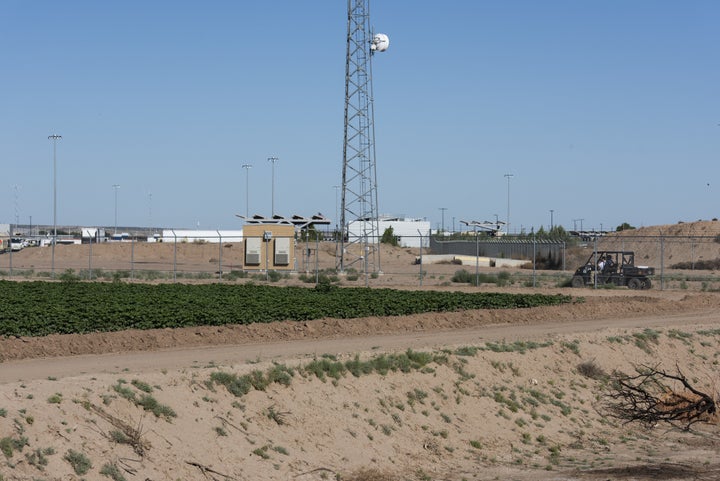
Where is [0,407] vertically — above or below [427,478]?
above

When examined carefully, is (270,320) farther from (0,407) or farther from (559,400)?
(0,407)

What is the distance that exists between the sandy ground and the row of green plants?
869 millimetres

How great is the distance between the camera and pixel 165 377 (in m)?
17.7

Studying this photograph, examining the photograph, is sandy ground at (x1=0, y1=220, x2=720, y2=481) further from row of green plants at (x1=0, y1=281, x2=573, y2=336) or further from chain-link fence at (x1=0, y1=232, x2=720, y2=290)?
chain-link fence at (x1=0, y1=232, x2=720, y2=290)

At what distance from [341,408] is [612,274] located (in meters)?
31.9

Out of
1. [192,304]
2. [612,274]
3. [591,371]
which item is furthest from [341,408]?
[612,274]

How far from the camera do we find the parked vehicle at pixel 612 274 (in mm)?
47406

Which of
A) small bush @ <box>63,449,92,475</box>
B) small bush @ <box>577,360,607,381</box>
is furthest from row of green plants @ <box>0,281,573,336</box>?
small bush @ <box>63,449,92,475</box>

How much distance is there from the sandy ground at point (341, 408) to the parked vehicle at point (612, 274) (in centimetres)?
1721

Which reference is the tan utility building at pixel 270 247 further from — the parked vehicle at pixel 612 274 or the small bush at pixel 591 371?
the small bush at pixel 591 371

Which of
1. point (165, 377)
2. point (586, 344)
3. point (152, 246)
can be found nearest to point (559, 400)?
point (586, 344)

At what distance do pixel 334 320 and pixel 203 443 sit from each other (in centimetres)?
1326

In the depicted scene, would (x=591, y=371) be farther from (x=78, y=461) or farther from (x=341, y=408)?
(x=78, y=461)

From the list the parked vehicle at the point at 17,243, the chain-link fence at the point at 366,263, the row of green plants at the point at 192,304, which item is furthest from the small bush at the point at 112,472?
the parked vehicle at the point at 17,243
